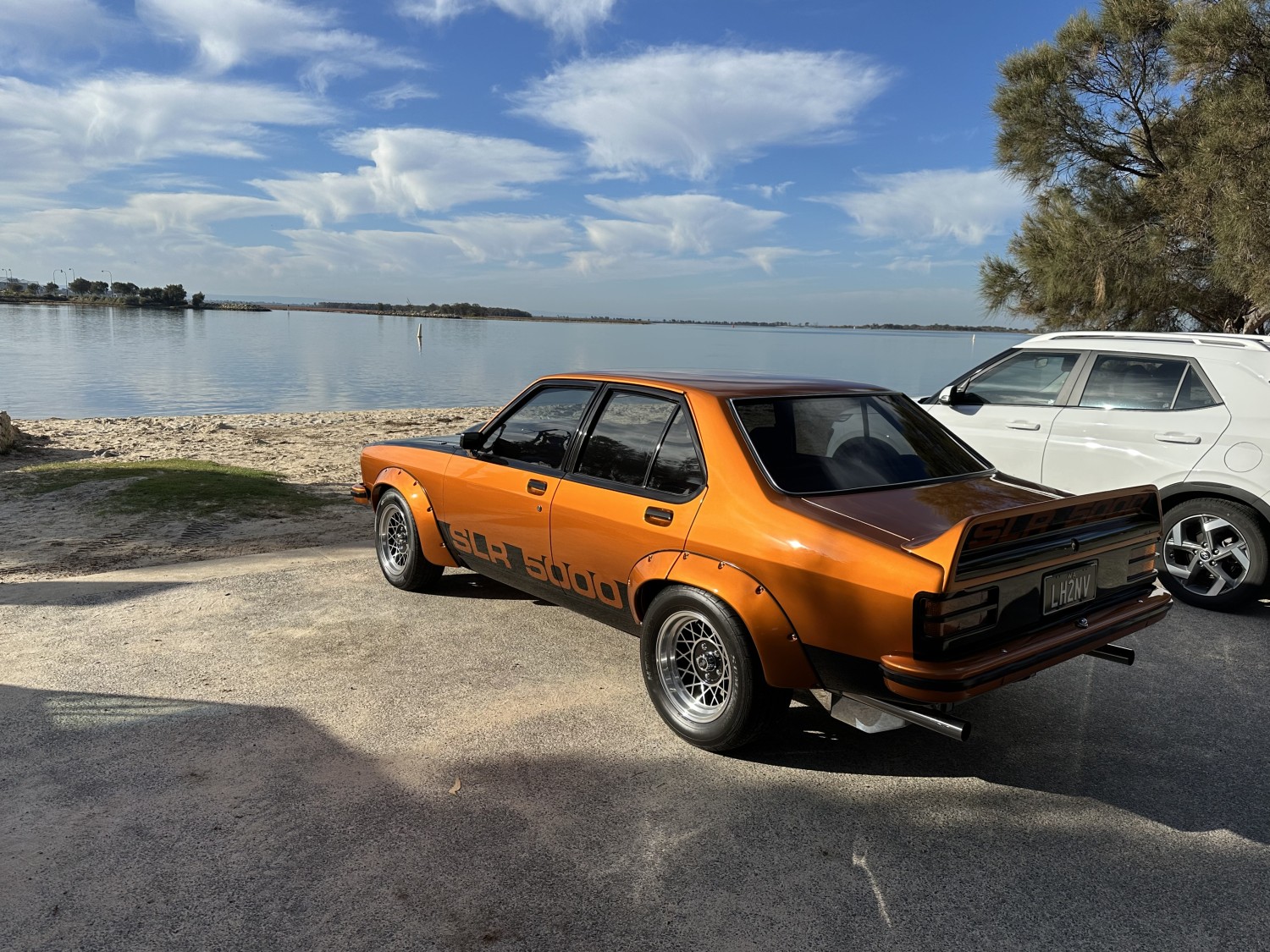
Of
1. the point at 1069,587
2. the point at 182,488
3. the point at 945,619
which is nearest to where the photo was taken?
the point at 945,619

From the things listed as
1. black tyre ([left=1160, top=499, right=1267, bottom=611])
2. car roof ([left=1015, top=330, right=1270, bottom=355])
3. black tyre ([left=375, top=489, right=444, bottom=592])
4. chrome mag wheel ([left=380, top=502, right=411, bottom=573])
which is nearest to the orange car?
→ black tyre ([left=375, top=489, right=444, bottom=592])

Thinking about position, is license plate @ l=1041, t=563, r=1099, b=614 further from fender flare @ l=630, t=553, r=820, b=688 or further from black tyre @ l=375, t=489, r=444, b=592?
black tyre @ l=375, t=489, r=444, b=592

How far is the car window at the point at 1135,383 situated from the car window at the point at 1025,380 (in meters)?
0.24

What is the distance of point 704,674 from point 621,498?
930 millimetres

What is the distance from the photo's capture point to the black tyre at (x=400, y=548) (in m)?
5.77

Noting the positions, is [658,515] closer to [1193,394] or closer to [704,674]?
[704,674]

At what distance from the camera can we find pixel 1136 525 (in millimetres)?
3842

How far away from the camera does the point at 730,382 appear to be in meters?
4.43

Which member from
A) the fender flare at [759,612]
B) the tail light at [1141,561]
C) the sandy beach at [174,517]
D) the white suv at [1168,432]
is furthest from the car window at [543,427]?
the white suv at [1168,432]

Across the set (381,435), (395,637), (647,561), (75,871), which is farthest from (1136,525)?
(381,435)

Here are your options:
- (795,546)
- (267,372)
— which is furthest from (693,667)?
(267,372)

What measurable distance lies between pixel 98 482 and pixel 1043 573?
10.1m

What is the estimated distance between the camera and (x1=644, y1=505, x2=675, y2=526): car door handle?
3.90 meters

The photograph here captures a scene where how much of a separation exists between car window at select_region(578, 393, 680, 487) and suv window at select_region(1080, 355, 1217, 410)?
4154 mm
